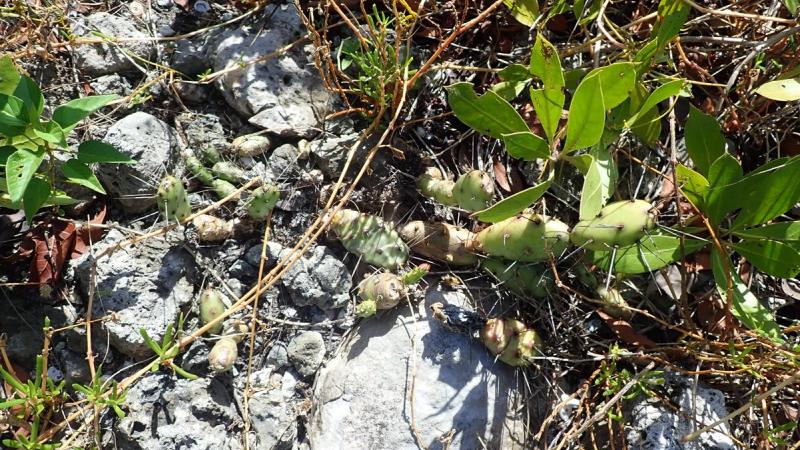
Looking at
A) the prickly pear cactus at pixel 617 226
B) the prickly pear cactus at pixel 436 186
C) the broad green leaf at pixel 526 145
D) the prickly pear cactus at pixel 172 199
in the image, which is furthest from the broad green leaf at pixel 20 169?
the prickly pear cactus at pixel 617 226

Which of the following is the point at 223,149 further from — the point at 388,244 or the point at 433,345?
the point at 433,345

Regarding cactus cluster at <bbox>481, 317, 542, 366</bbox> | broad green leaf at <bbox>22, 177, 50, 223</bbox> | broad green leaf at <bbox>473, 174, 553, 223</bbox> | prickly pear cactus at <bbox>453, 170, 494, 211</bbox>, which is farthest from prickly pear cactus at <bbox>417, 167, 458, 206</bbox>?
broad green leaf at <bbox>22, 177, 50, 223</bbox>

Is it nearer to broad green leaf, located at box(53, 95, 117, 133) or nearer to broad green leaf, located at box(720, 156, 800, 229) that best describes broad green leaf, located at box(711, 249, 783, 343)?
broad green leaf, located at box(720, 156, 800, 229)

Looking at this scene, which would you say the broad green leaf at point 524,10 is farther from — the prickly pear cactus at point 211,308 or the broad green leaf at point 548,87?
the prickly pear cactus at point 211,308

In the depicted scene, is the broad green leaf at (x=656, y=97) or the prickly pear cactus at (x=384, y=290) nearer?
the broad green leaf at (x=656, y=97)

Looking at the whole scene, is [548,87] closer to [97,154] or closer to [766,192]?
[766,192]

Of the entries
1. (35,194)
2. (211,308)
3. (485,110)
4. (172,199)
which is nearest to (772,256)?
(485,110)

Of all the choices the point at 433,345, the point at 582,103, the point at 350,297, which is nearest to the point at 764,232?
the point at 582,103
